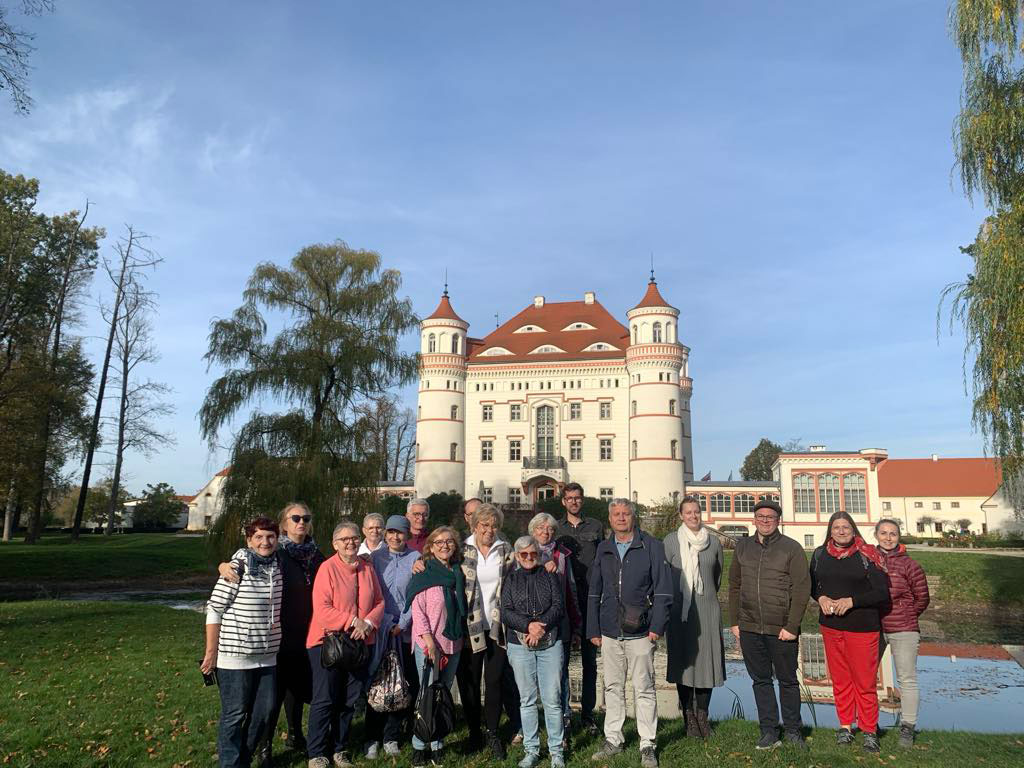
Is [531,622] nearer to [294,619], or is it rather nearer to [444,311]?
[294,619]

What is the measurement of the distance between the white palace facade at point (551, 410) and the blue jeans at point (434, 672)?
133 feet

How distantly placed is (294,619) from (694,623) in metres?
3.40

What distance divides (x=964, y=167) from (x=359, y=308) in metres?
15.4

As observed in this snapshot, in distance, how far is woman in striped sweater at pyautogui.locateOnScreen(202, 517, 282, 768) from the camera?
16.1ft

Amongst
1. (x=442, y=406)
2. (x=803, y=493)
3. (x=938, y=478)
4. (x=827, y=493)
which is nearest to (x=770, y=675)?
(x=803, y=493)

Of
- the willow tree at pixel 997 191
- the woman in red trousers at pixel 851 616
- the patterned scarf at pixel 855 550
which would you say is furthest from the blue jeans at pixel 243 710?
the willow tree at pixel 997 191

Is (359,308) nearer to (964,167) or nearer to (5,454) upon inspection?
(5,454)

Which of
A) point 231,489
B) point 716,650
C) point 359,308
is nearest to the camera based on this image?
point 716,650

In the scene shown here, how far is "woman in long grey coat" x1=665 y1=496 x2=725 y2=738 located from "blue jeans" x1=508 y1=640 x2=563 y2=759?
4.37 ft

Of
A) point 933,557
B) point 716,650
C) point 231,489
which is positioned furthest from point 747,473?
point 716,650

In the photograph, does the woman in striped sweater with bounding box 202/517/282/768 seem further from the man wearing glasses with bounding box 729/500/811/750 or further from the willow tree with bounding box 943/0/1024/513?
the willow tree with bounding box 943/0/1024/513

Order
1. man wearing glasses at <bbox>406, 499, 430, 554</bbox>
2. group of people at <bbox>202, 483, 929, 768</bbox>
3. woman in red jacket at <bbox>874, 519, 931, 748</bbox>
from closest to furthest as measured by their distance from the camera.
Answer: group of people at <bbox>202, 483, 929, 768</bbox>, woman in red jacket at <bbox>874, 519, 931, 748</bbox>, man wearing glasses at <bbox>406, 499, 430, 554</bbox>

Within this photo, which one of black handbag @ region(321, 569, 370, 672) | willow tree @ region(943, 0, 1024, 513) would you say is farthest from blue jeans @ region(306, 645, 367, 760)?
willow tree @ region(943, 0, 1024, 513)

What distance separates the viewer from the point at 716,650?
6324mm
